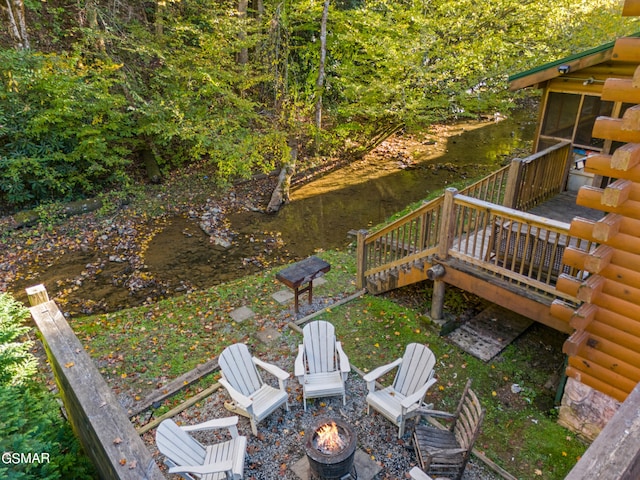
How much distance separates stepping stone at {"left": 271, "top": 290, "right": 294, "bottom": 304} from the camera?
26.7 ft

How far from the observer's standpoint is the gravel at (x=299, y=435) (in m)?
4.59

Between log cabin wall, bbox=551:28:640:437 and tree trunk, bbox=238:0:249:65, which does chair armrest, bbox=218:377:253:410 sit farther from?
tree trunk, bbox=238:0:249:65

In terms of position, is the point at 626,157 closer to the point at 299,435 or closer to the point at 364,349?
the point at 364,349

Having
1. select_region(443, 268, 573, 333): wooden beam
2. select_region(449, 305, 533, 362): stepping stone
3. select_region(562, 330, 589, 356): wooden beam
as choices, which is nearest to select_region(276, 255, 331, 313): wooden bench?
select_region(443, 268, 573, 333): wooden beam

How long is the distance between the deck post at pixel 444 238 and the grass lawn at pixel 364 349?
291mm

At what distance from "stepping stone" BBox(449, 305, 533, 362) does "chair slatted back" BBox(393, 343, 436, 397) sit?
1.51 m

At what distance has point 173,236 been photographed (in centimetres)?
1146

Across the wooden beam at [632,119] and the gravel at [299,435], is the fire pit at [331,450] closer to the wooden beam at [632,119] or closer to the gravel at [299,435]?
the gravel at [299,435]

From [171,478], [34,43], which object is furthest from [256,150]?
[171,478]

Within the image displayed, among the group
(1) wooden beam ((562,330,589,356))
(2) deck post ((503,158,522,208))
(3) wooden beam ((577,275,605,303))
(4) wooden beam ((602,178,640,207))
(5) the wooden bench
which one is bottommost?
(5) the wooden bench

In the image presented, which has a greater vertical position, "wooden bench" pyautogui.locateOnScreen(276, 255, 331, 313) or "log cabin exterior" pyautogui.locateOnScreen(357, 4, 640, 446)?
"log cabin exterior" pyautogui.locateOnScreen(357, 4, 640, 446)

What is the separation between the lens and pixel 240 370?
542cm

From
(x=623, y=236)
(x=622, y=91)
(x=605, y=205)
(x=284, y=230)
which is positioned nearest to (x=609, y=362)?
(x=623, y=236)

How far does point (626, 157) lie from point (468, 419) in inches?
121
